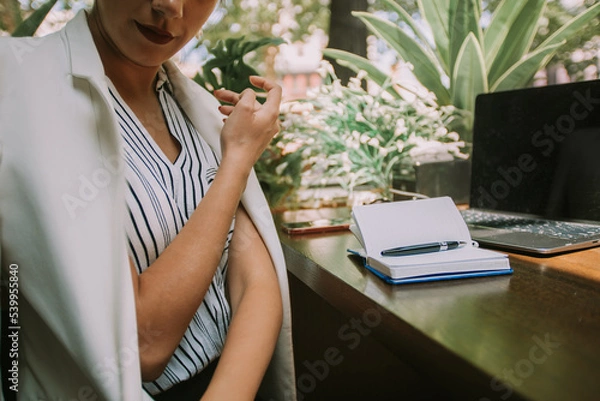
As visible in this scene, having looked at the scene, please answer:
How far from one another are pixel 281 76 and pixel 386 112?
708 mm

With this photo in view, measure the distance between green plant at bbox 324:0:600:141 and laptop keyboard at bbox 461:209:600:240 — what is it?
1.52ft

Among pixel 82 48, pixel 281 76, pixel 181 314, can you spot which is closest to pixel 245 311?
pixel 181 314

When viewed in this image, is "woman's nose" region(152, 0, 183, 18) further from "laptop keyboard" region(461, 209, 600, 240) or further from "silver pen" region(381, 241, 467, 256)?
"laptop keyboard" region(461, 209, 600, 240)

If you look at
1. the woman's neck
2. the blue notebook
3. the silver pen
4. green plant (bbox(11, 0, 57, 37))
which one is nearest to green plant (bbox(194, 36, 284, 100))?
green plant (bbox(11, 0, 57, 37))

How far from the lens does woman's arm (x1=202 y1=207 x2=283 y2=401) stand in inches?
26.9

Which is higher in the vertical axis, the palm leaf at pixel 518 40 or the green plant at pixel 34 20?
the green plant at pixel 34 20

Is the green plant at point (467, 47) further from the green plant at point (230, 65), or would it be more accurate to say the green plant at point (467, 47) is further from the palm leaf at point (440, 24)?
the green plant at point (230, 65)

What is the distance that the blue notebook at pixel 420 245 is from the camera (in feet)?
2.36

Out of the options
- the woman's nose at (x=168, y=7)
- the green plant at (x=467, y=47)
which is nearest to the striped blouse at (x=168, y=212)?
the woman's nose at (x=168, y=7)

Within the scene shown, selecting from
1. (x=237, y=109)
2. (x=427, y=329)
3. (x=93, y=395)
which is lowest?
(x=93, y=395)

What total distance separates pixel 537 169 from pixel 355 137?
540mm

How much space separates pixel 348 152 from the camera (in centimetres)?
151

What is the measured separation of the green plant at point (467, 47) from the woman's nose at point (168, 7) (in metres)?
0.96

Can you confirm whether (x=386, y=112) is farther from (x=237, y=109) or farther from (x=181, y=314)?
(x=181, y=314)
